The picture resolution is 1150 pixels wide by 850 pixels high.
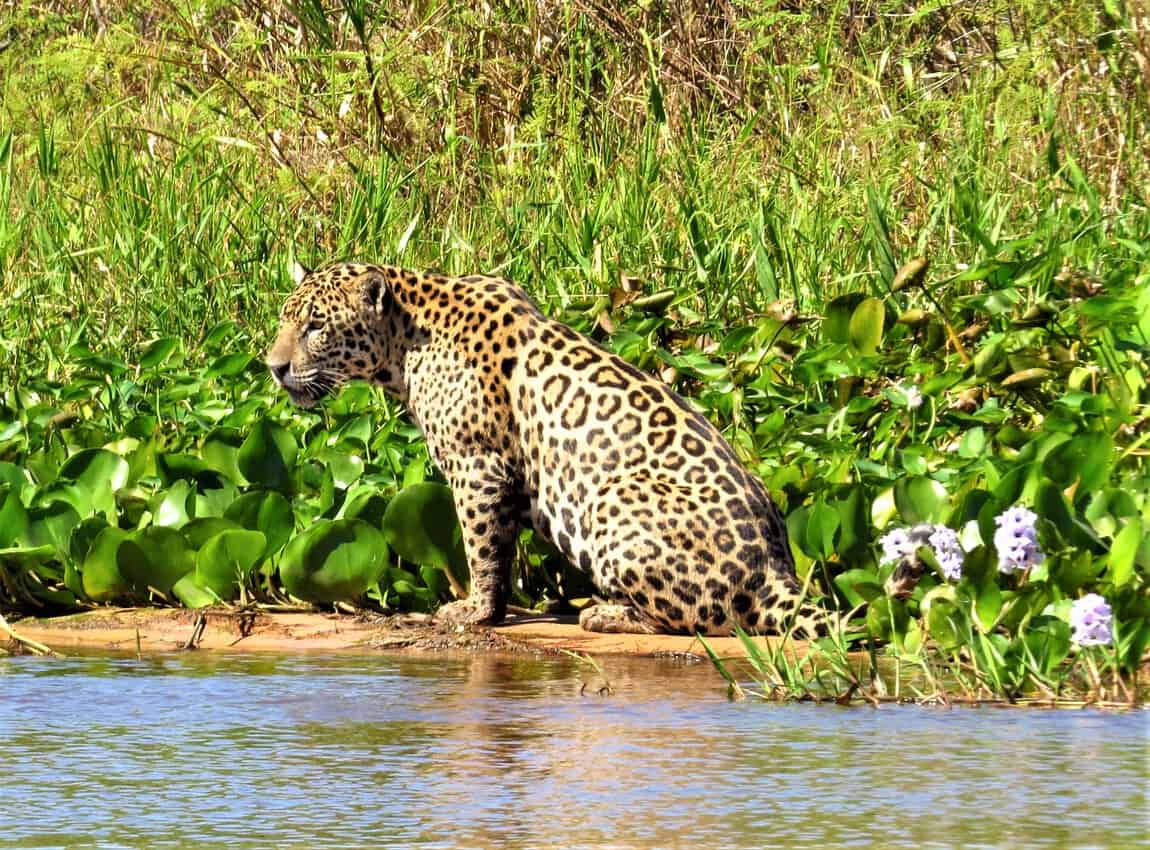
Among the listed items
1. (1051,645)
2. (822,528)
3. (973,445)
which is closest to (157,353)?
(822,528)

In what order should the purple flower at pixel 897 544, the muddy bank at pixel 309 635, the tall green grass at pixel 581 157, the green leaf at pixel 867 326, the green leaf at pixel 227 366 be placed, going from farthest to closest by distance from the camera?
the tall green grass at pixel 581 157 < the green leaf at pixel 227 366 < the green leaf at pixel 867 326 < the muddy bank at pixel 309 635 < the purple flower at pixel 897 544

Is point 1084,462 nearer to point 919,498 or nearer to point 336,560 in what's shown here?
point 919,498

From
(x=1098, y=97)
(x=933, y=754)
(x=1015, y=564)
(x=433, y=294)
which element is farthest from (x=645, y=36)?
(x=933, y=754)

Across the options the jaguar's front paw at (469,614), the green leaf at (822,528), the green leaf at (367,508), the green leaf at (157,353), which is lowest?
the jaguar's front paw at (469,614)

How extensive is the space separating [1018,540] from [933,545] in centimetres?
23

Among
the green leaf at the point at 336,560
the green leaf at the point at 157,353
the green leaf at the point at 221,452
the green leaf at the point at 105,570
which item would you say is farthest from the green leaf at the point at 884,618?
the green leaf at the point at 157,353

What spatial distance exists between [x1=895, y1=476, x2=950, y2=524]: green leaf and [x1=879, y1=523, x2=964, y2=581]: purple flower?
1.87 feet

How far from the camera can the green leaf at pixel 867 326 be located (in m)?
7.75

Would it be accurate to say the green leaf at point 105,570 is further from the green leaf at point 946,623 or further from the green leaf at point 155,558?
the green leaf at point 946,623

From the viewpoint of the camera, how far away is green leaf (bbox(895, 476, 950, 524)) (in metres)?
6.46

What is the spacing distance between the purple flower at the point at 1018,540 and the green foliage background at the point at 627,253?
6 centimetres

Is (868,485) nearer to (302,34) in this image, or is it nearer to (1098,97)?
(1098,97)

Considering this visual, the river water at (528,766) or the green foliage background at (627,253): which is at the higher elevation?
the green foliage background at (627,253)

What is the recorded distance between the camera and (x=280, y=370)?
7.27m
